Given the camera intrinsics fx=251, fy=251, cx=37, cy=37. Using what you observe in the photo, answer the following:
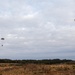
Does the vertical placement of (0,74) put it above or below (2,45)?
below

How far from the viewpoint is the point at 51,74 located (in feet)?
115

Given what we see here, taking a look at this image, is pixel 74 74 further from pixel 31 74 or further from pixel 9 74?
pixel 9 74

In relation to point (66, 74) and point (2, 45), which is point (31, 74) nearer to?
point (66, 74)

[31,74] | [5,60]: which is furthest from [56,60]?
[31,74]

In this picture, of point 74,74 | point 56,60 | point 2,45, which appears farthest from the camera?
point 56,60

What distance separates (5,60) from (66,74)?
5019 centimetres

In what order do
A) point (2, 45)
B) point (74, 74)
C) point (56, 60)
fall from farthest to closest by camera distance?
point (56, 60), point (2, 45), point (74, 74)

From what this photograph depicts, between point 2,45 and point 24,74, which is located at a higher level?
point 2,45

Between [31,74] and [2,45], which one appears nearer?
[31,74]

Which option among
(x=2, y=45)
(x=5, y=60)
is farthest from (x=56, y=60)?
(x=2, y=45)

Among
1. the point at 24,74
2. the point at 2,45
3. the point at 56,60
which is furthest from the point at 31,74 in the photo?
the point at 56,60

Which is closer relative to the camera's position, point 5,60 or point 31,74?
point 31,74

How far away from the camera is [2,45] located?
45469 mm

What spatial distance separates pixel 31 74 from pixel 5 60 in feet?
158
